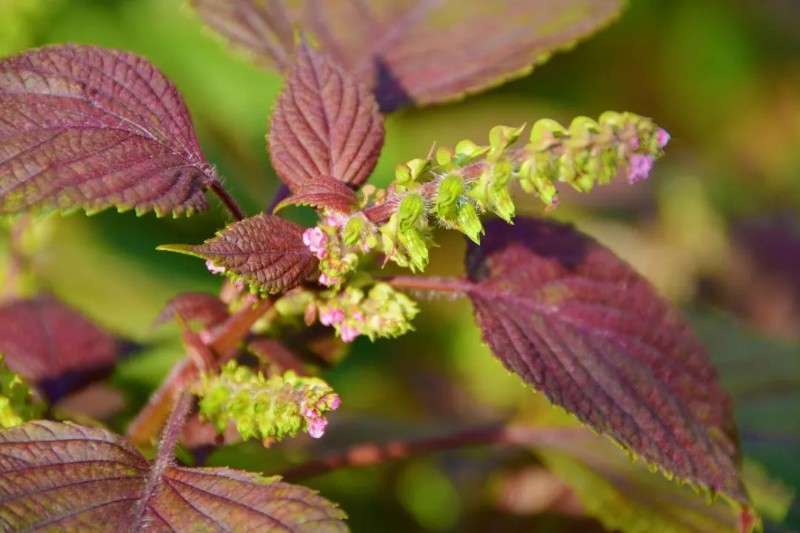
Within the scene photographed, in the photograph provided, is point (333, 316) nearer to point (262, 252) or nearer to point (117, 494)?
point (262, 252)

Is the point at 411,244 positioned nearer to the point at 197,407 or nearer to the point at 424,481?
the point at 197,407

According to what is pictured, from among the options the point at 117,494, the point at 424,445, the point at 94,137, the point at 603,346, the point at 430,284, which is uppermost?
the point at 94,137

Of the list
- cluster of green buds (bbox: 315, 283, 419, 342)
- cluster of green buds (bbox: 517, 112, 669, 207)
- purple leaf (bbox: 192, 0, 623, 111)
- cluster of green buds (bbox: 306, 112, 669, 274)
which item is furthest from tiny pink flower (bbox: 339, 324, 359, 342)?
purple leaf (bbox: 192, 0, 623, 111)

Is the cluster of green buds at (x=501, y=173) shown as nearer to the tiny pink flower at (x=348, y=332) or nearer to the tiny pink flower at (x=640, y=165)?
the tiny pink flower at (x=640, y=165)

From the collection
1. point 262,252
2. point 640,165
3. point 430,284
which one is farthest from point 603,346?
point 262,252

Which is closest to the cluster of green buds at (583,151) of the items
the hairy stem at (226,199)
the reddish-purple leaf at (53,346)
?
the hairy stem at (226,199)

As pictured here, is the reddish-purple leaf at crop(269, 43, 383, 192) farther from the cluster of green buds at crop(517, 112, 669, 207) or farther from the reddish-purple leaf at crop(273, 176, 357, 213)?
the cluster of green buds at crop(517, 112, 669, 207)
